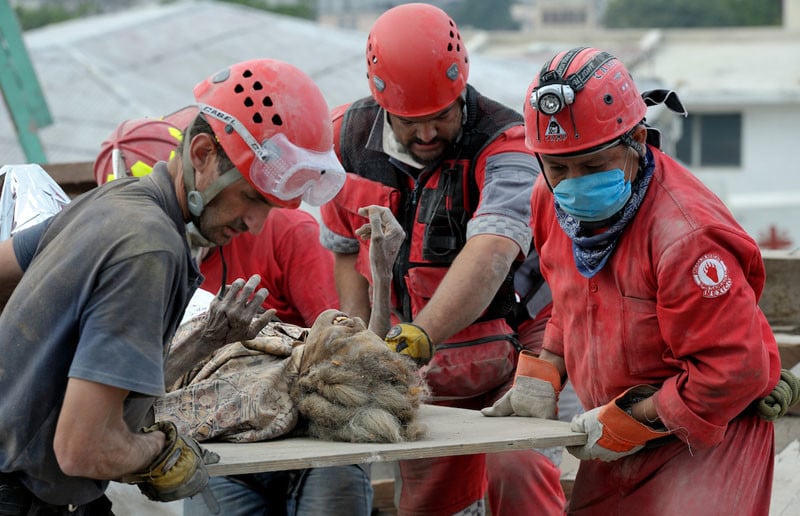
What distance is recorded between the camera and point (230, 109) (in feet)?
10.9

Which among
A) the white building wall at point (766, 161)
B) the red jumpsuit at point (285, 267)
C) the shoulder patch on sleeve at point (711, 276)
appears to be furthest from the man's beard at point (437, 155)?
the white building wall at point (766, 161)

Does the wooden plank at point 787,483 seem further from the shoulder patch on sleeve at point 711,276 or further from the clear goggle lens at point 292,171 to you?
the clear goggle lens at point 292,171

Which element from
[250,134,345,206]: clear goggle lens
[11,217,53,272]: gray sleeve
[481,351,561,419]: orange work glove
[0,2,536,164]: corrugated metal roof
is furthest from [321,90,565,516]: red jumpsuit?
[0,2,536,164]: corrugated metal roof

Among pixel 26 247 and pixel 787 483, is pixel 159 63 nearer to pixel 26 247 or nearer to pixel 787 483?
pixel 787 483

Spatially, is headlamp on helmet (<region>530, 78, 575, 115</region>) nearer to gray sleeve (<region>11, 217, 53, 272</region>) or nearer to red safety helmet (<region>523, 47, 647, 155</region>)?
red safety helmet (<region>523, 47, 647, 155</region>)

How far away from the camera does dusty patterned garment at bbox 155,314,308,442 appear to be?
12.2ft

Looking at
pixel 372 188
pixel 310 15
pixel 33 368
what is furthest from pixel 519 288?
pixel 310 15

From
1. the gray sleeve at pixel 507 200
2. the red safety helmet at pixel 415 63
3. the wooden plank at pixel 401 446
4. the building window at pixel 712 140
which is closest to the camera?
the wooden plank at pixel 401 446

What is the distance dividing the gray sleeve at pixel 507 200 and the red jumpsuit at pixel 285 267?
88 cm

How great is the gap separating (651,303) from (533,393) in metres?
0.69

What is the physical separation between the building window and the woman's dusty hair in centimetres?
2750

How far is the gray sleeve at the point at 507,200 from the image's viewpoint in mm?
4586

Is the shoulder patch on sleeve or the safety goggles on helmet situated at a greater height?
the safety goggles on helmet

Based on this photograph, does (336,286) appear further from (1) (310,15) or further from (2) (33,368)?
(1) (310,15)
